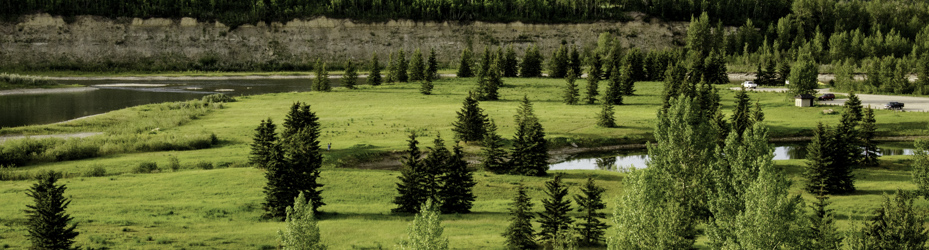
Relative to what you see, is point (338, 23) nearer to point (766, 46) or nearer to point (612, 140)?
point (766, 46)

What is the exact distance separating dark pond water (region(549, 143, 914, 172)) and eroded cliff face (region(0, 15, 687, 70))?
105m

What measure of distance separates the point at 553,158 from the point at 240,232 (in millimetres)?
36780

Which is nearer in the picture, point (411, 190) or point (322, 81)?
point (411, 190)

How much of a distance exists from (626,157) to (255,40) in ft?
424

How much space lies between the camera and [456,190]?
47844 millimetres

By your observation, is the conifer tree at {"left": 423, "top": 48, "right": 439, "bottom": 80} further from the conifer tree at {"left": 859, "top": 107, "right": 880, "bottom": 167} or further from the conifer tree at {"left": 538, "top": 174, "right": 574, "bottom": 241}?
the conifer tree at {"left": 538, "top": 174, "right": 574, "bottom": 241}

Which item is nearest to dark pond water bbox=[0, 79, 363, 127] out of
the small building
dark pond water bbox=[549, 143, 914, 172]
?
dark pond water bbox=[549, 143, 914, 172]

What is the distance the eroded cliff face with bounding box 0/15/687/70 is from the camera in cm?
16712

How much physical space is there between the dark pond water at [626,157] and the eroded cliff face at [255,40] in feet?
344

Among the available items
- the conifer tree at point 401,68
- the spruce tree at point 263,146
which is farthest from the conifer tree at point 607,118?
the conifer tree at point 401,68

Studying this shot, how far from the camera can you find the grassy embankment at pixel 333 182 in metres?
39.8

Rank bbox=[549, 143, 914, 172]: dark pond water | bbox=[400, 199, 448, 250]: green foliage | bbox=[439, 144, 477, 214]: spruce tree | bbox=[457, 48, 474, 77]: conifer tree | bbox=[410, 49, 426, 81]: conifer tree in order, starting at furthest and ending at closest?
bbox=[457, 48, 474, 77]: conifer tree < bbox=[410, 49, 426, 81]: conifer tree < bbox=[549, 143, 914, 172]: dark pond water < bbox=[439, 144, 477, 214]: spruce tree < bbox=[400, 199, 448, 250]: green foliage

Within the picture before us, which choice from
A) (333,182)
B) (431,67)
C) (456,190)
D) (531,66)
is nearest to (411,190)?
(456,190)

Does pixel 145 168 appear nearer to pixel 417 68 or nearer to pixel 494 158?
pixel 494 158
